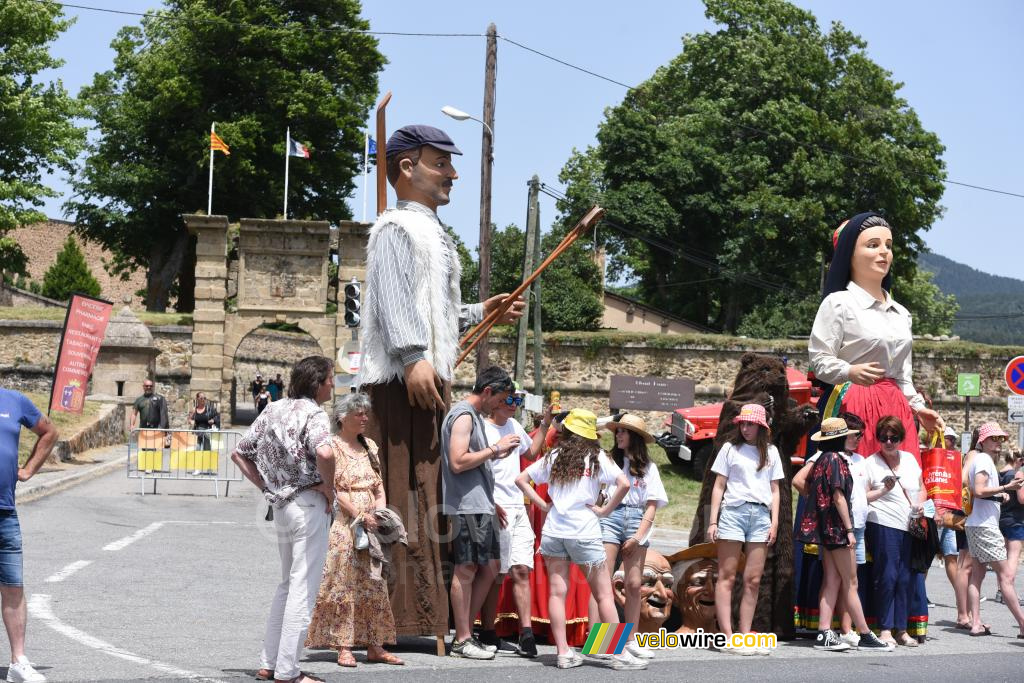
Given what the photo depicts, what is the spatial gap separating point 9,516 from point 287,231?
115 ft

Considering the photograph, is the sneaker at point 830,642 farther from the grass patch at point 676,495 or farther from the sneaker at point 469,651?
the grass patch at point 676,495

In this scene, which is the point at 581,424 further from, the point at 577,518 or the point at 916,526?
the point at 916,526

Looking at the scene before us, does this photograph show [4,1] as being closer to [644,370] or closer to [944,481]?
[644,370]

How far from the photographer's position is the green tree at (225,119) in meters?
50.7

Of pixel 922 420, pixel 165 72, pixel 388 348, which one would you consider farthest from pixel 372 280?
A: pixel 165 72

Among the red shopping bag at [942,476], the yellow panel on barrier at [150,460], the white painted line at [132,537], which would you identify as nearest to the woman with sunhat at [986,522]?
the red shopping bag at [942,476]

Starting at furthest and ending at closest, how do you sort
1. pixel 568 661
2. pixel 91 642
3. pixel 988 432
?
pixel 988 432
pixel 91 642
pixel 568 661

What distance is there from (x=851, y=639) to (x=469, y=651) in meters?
2.52

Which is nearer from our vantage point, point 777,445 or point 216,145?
point 777,445

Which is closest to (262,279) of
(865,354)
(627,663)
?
(865,354)

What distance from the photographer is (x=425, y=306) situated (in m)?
7.20

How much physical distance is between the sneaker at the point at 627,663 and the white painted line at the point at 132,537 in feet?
23.6

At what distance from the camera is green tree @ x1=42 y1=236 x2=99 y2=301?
73062 mm

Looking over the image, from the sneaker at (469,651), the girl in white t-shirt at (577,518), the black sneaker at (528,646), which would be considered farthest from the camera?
the black sneaker at (528,646)
